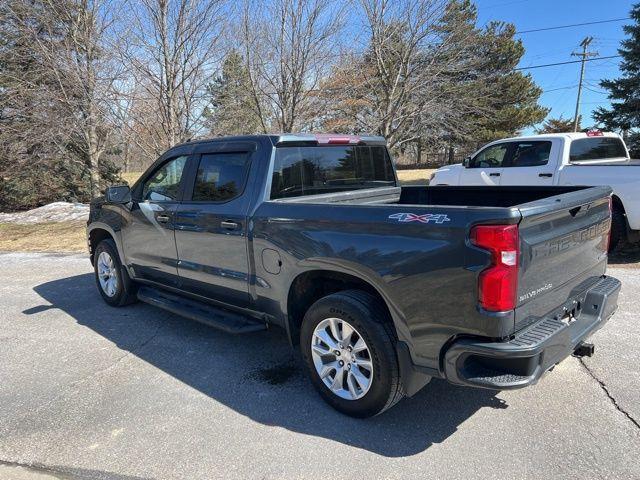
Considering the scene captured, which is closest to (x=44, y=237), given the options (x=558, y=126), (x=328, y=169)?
(x=328, y=169)

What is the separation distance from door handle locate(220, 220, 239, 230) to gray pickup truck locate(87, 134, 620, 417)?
0.07 feet

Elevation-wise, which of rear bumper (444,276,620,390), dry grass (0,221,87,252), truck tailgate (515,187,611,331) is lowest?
dry grass (0,221,87,252)

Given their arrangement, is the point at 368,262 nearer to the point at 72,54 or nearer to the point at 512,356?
the point at 512,356

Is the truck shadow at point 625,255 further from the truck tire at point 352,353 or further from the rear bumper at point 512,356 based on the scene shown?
the truck tire at point 352,353

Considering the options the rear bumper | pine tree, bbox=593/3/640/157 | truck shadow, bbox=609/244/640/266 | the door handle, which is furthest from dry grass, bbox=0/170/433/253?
pine tree, bbox=593/3/640/157

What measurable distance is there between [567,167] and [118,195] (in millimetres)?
6725

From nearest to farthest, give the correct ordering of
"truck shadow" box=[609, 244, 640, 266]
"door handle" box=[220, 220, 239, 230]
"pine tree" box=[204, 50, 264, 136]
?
"door handle" box=[220, 220, 239, 230]
"truck shadow" box=[609, 244, 640, 266]
"pine tree" box=[204, 50, 264, 136]

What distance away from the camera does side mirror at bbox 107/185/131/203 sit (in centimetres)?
492

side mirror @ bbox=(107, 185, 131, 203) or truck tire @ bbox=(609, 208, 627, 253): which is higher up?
side mirror @ bbox=(107, 185, 131, 203)

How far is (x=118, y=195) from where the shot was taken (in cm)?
494

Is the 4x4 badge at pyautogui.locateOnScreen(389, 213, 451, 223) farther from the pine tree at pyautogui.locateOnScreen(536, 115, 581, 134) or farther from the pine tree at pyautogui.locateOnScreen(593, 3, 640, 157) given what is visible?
the pine tree at pyautogui.locateOnScreen(536, 115, 581, 134)

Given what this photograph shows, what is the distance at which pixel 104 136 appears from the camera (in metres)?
14.4

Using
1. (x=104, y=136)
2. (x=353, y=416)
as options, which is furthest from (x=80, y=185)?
(x=353, y=416)

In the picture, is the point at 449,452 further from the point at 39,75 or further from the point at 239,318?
the point at 39,75
